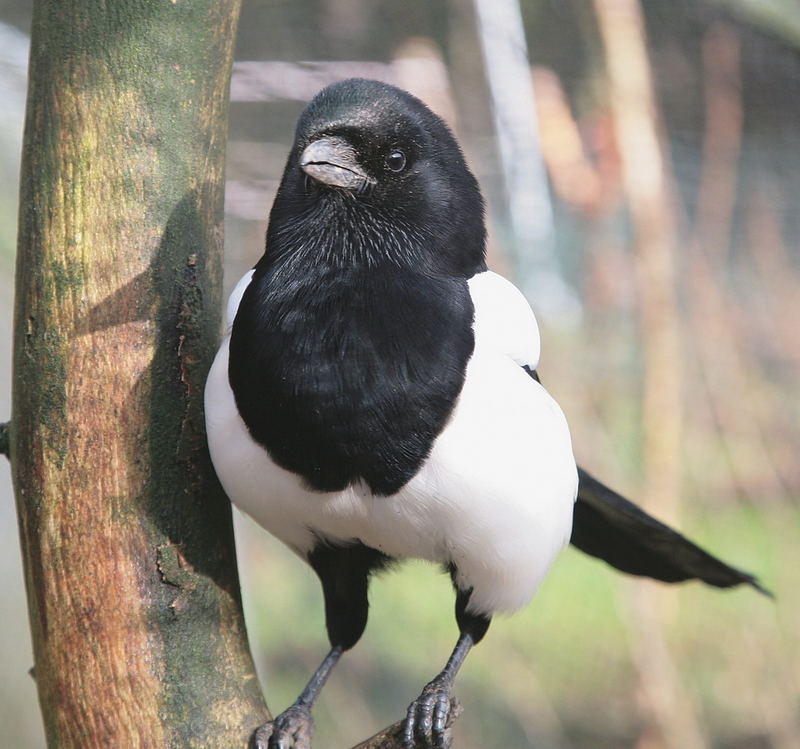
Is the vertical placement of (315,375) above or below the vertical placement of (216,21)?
below

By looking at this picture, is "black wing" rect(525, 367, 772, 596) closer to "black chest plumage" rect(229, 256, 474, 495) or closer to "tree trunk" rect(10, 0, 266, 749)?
"black chest plumage" rect(229, 256, 474, 495)

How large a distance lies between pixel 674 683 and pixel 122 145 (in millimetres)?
1940

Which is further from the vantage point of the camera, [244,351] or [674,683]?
[674,683]

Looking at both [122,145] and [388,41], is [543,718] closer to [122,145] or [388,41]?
[388,41]

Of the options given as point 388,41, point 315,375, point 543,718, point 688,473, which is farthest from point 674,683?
point 315,375

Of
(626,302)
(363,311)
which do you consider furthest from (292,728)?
(626,302)

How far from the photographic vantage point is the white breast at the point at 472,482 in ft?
3.39

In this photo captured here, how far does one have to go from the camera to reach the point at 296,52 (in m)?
2.27

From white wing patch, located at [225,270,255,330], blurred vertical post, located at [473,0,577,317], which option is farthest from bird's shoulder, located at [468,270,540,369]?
blurred vertical post, located at [473,0,577,317]

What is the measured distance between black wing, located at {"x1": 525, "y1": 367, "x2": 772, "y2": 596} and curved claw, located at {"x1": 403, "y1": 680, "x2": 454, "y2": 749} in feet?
1.42

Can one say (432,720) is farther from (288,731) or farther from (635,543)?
(635,543)

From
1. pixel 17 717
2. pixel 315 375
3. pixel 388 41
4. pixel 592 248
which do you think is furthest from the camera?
pixel 592 248

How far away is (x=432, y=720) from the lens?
44.3 inches

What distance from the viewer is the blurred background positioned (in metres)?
2.38
